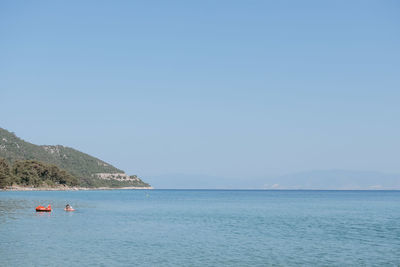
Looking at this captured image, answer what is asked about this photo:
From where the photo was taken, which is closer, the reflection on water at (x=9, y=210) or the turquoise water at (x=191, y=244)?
the turquoise water at (x=191, y=244)

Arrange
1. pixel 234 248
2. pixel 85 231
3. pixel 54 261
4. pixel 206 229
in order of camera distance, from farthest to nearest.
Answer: pixel 206 229, pixel 85 231, pixel 234 248, pixel 54 261

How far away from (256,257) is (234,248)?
5072 millimetres

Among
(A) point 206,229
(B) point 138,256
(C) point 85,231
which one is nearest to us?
(B) point 138,256

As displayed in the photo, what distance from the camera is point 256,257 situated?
124 ft

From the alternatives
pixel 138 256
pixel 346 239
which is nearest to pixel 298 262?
pixel 138 256

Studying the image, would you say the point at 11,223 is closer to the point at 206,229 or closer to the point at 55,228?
the point at 55,228

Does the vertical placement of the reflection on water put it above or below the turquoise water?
above

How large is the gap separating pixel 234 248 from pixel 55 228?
25.5 m

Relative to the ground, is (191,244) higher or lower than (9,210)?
lower

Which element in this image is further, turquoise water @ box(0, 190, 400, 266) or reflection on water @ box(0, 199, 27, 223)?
reflection on water @ box(0, 199, 27, 223)

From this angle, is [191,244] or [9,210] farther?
[9,210]

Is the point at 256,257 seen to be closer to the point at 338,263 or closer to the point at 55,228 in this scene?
the point at 338,263

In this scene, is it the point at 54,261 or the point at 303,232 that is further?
the point at 303,232

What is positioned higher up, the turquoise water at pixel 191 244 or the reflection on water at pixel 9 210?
the reflection on water at pixel 9 210
